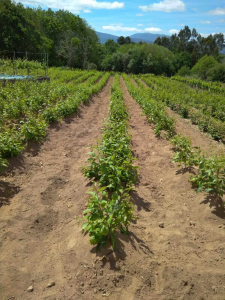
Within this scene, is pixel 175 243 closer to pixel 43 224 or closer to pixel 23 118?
pixel 43 224

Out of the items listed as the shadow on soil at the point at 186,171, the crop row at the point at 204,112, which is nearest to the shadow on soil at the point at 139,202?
the shadow on soil at the point at 186,171

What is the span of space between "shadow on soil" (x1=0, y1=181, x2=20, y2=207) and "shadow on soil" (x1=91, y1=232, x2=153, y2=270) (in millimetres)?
2030

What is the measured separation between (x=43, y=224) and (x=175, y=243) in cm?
207

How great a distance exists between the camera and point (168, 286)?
2.55 metres

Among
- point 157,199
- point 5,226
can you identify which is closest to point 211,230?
point 157,199

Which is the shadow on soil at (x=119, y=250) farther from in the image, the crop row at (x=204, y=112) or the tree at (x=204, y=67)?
the tree at (x=204, y=67)

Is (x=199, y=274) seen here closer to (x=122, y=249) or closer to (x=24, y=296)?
(x=122, y=249)

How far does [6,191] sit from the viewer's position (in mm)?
4223

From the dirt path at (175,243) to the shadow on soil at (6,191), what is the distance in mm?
2305

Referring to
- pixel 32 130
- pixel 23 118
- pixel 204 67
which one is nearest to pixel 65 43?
pixel 204 67

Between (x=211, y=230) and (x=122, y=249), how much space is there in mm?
1457

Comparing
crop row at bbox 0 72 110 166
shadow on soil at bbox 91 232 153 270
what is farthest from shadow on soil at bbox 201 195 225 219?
crop row at bbox 0 72 110 166

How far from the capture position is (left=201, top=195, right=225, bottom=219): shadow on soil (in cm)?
365

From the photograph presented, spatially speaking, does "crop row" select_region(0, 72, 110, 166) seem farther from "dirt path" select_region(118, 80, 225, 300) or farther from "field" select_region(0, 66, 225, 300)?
"dirt path" select_region(118, 80, 225, 300)
